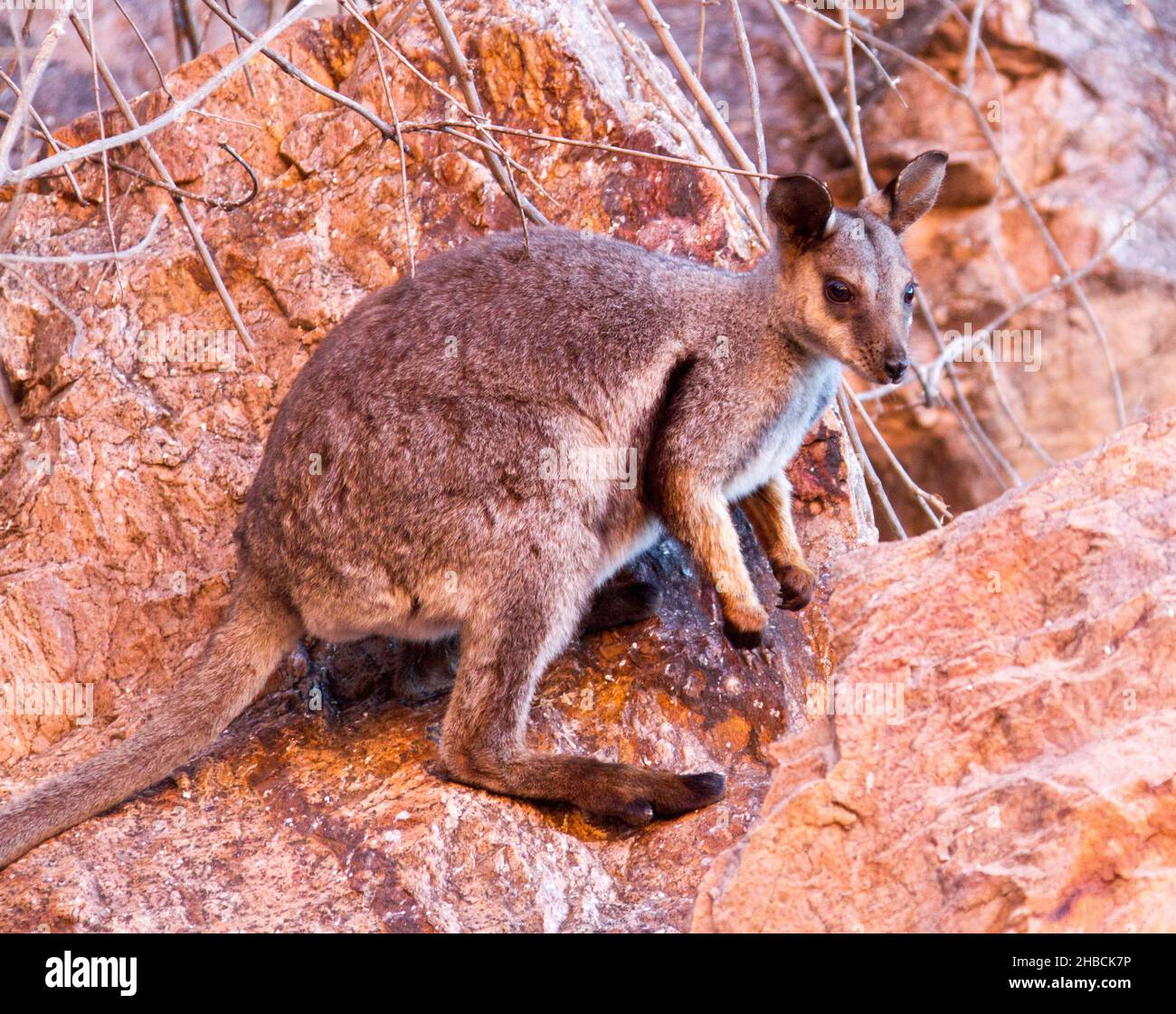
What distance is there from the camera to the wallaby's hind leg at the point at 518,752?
13.2 feet

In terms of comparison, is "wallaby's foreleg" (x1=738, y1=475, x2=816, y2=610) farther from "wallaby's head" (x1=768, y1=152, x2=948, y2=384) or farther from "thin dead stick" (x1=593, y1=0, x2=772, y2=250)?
"thin dead stick" (x1=593, y1=0, x2=772, y2=250)

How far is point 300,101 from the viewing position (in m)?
5.86

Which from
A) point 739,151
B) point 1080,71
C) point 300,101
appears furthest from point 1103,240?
point 300,101

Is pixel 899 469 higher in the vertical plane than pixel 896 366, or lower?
lower

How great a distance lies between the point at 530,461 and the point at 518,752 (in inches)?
35.3

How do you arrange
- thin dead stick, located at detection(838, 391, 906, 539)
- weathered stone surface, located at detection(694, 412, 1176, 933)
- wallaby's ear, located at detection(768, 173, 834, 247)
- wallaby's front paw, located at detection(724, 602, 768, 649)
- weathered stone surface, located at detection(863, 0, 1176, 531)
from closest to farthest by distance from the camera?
weathered stone surface, located at detection(694, 412, 1176, 933)
wallaby's ear, located at detection(768, 173, 834, 247)
wallaby's front paw, located at detection(724, 602, 768, 649)
thin dead stick, located at detection(838, 391, 906, 539)
weathered stone surface, located at detection(863, 0, 1176, 531)

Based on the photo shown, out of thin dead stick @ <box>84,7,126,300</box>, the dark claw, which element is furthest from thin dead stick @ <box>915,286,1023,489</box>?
thin dead stick @ <box>84,7,126,300</box>

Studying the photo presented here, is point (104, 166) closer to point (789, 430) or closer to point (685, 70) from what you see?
point (685, 70)

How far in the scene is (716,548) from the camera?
446cm

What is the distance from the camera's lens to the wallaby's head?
4.34 m

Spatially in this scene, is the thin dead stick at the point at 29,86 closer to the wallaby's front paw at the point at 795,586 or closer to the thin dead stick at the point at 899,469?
the wallaby's front paw at the point at 795,586

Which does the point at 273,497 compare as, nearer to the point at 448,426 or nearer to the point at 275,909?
the point at 448,426

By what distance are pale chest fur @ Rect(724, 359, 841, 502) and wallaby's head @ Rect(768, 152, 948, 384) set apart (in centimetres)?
16

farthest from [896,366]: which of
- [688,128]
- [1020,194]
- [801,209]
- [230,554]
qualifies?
[230,554]
